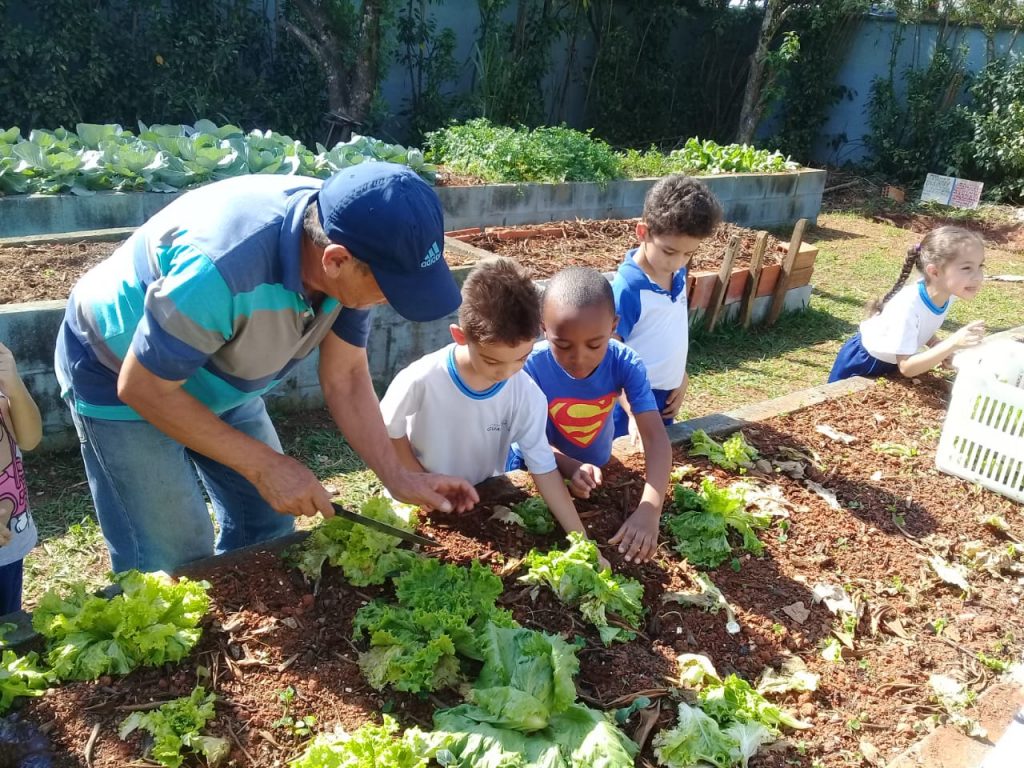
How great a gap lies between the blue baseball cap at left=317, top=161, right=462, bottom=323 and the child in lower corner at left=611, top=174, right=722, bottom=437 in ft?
6.19

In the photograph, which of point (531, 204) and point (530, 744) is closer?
point (530, 744)

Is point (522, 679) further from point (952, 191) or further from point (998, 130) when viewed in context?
point (998, 130)

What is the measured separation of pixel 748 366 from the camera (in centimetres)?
696

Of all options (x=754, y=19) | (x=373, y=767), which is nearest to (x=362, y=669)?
(x=373, y=767)

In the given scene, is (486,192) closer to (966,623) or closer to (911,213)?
(966,623)

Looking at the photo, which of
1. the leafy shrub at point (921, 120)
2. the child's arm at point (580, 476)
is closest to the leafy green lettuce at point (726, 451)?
the child's arm at point (580, 476)

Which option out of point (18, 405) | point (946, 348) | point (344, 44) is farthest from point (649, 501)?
point (344, 44)

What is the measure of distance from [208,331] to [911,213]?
1364 cm

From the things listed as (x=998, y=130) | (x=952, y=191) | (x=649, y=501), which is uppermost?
(x=998, y=130)

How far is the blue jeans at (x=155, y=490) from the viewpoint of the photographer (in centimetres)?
253

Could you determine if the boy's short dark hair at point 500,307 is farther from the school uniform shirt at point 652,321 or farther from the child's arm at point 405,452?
the school uniform shirt at point 652,321

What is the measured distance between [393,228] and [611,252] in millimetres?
5612

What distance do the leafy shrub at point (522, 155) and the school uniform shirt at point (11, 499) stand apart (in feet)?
21.2

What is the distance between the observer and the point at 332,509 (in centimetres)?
236
